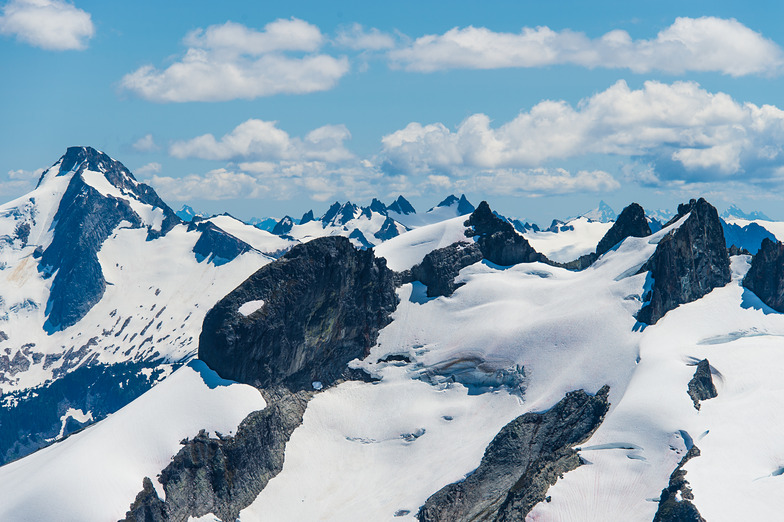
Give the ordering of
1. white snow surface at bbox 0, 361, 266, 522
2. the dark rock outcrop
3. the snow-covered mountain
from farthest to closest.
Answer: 1. the dark rock outcrop
2. the snow-covered mountain
3. white snow surface at bbox 0, 361, 266, 522

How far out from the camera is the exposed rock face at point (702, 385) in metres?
146

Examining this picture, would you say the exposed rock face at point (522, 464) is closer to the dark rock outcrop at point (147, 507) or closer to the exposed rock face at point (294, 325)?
the dark rock outcrop at point (147, 507)

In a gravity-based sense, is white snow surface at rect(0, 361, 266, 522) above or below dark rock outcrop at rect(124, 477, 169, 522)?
above

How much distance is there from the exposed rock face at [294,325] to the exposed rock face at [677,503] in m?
88.8

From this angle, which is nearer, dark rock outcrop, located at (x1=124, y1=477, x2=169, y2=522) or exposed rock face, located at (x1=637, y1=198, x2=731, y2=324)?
dark rock outcrop, located at (x1=124, y1=477, x2=169, y2=522)

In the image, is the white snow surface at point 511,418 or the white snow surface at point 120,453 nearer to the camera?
the white snow surface at point 511,418

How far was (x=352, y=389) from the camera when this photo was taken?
187875 millimetres

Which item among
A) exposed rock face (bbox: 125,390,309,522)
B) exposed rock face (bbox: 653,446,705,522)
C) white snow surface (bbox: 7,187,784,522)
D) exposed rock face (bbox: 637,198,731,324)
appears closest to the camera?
exposed rock face (bbox: 653,446,705,522)

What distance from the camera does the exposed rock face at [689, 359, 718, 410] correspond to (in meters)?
146

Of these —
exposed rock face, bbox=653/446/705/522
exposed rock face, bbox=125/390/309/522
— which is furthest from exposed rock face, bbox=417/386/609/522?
exposed rock face, bbox=125/390/309/522

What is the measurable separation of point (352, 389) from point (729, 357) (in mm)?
83830

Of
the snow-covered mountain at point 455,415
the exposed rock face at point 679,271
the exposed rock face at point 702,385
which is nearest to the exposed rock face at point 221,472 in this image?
the snow-covered mountain at point 455,415

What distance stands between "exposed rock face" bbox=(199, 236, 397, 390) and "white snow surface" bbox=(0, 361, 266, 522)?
6.61 meters

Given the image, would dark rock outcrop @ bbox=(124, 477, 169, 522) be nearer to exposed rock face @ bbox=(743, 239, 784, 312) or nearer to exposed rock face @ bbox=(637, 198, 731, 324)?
exposed rock face @ bbox=(637, 198, 731, 324)
